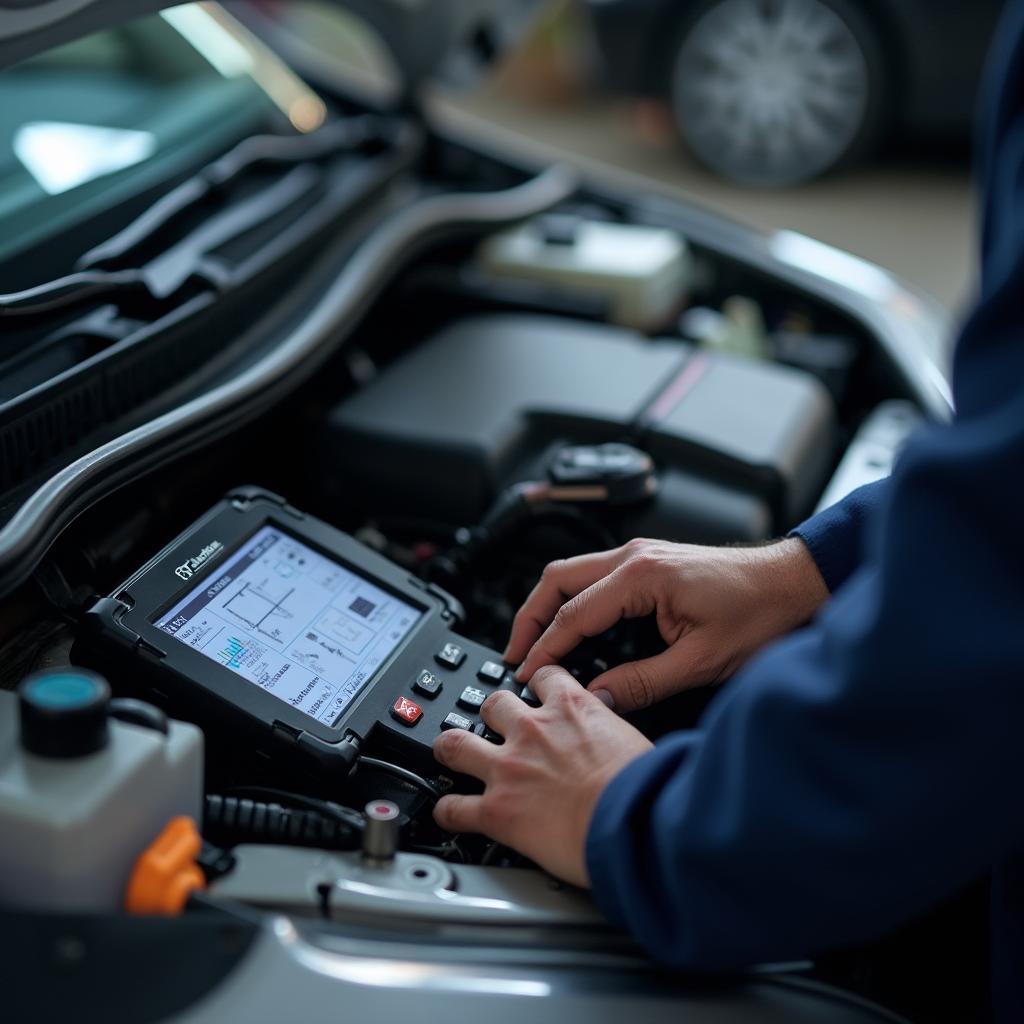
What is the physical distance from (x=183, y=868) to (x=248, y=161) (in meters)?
0.91

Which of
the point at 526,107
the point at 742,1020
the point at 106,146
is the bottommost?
the point at 526,107

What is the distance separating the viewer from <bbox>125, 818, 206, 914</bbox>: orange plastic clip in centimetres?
71

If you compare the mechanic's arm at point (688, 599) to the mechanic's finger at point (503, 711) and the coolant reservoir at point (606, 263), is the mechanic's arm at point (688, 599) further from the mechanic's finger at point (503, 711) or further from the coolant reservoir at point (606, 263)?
the coolant reservoir at point (606, 263)

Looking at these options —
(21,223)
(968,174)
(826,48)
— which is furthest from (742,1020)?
(968,174)

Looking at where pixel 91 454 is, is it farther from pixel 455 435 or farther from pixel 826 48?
pixel 826 48

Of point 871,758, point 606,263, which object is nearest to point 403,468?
point 606,263

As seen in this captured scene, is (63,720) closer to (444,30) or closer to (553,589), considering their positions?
(553,589)

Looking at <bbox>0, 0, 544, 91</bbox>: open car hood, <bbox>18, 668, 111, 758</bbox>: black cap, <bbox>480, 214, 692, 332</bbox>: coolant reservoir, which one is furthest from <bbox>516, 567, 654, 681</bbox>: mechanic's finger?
<bbox>0, 0, 544, 91</bbox>: open car hood

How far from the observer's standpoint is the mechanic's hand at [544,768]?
77cm

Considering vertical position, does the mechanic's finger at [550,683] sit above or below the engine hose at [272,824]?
above

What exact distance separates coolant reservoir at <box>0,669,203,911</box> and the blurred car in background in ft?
11.6

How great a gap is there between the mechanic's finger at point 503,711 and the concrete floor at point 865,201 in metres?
2.74

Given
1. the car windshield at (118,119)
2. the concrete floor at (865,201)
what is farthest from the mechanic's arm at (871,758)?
the concrete floor at (865,201)

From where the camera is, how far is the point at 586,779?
781mm
